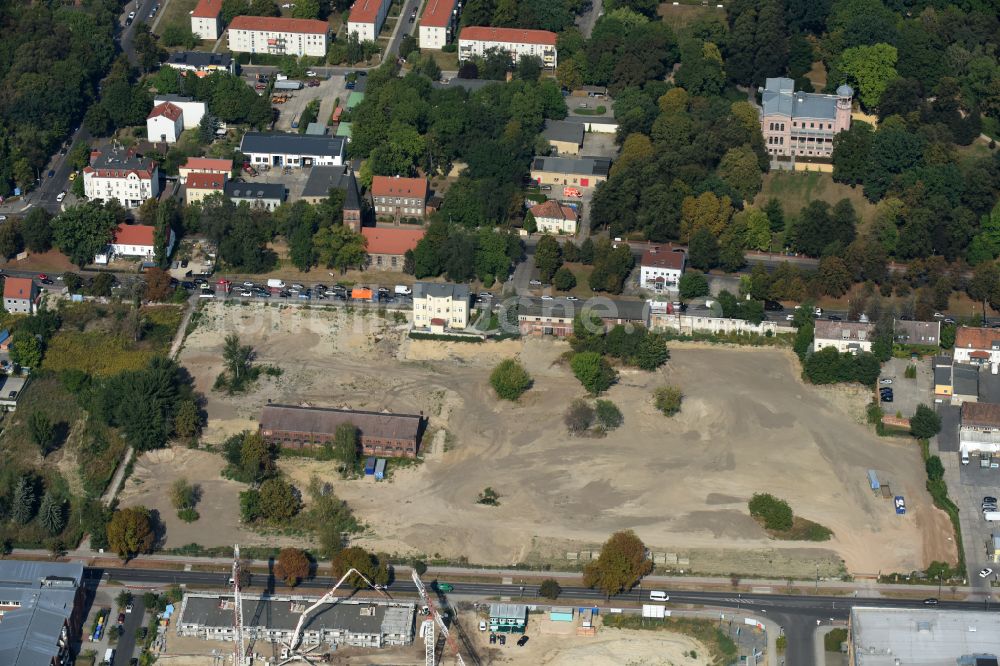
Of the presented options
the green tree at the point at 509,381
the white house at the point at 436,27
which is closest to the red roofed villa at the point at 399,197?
the green tree at the point at 509,381

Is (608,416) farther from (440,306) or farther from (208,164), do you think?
(208,164)

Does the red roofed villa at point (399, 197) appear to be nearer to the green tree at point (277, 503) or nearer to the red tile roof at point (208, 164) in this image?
the red tile roof at point (208, 164)

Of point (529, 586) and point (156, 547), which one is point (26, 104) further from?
point (529, 586)

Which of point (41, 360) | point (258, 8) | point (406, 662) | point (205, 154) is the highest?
point (258, 8)

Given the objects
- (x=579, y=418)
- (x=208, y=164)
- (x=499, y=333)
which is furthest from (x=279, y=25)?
(x=579, y=418)

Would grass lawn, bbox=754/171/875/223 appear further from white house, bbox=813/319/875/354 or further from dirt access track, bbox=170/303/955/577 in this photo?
dirt access track, bbox=170/303/955/577

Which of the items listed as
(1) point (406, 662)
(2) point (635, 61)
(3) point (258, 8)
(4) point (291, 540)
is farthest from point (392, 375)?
(3) point (258, 8)

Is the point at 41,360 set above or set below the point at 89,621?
above
